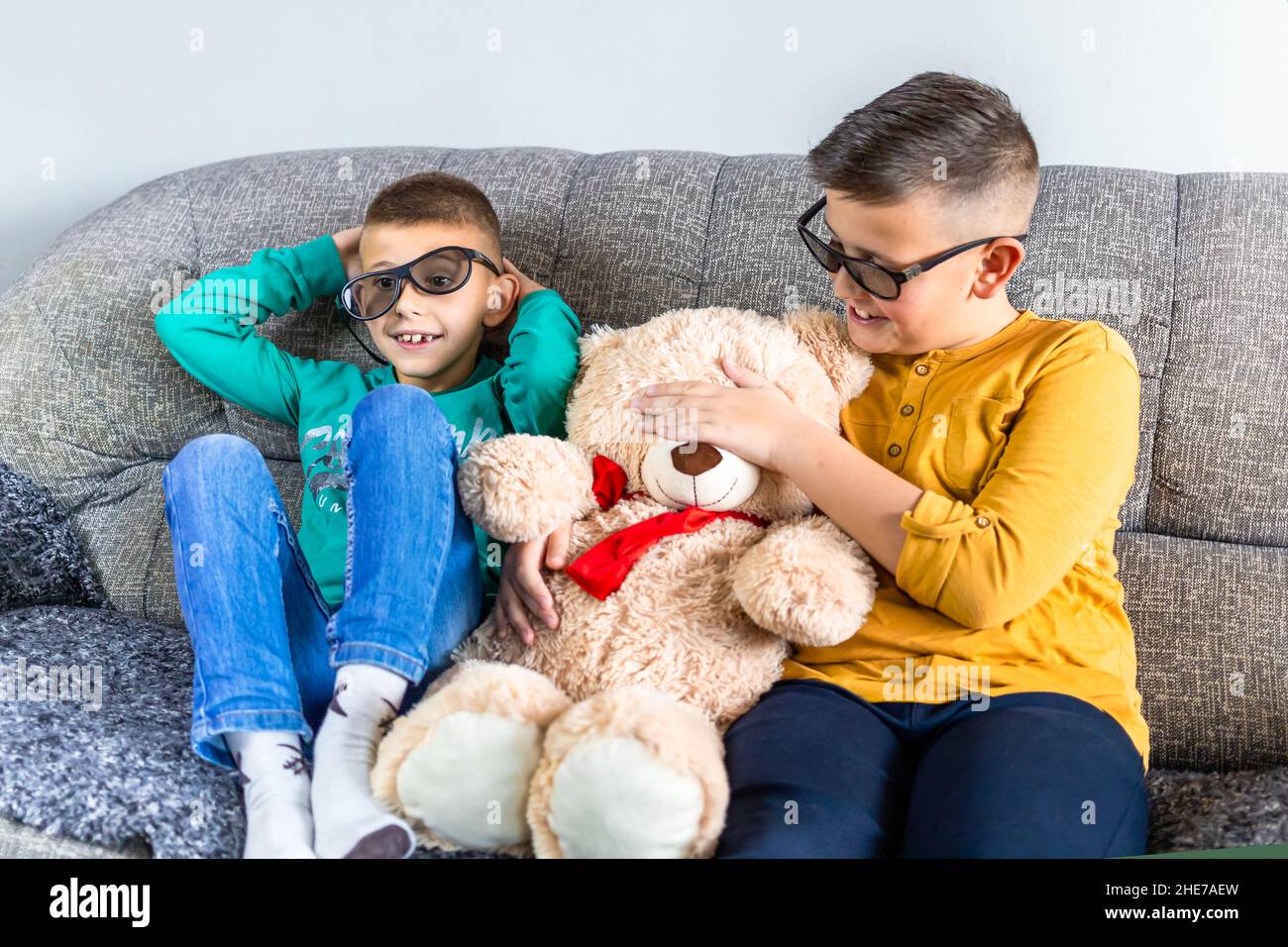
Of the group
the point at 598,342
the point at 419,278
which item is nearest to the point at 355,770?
the point at 598,342

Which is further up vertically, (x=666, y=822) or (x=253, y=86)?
(x=253, y=86)

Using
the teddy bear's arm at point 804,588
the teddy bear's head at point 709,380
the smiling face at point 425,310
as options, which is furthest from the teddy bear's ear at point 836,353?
the smiling face at point 425,310

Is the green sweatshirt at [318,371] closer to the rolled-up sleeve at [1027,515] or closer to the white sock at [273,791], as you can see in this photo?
the white sock at [273,791]

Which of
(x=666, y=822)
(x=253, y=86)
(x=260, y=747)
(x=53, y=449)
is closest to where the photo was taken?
(x=666, y=822)

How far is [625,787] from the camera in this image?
3.19 ft

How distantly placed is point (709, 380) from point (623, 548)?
22 cm

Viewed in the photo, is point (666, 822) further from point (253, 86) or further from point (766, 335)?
point (253, 86)

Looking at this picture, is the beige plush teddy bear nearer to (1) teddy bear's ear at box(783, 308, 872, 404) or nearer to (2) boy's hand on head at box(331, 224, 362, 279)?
(1) teddy bear's ear at box(783, 308, 872, 404)

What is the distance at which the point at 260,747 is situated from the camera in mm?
1174

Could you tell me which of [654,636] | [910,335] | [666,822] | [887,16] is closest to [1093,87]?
[887,16]

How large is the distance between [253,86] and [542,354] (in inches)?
47.3

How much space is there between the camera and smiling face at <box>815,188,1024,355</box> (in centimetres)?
125

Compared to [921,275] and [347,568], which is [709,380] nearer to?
[921,275]
